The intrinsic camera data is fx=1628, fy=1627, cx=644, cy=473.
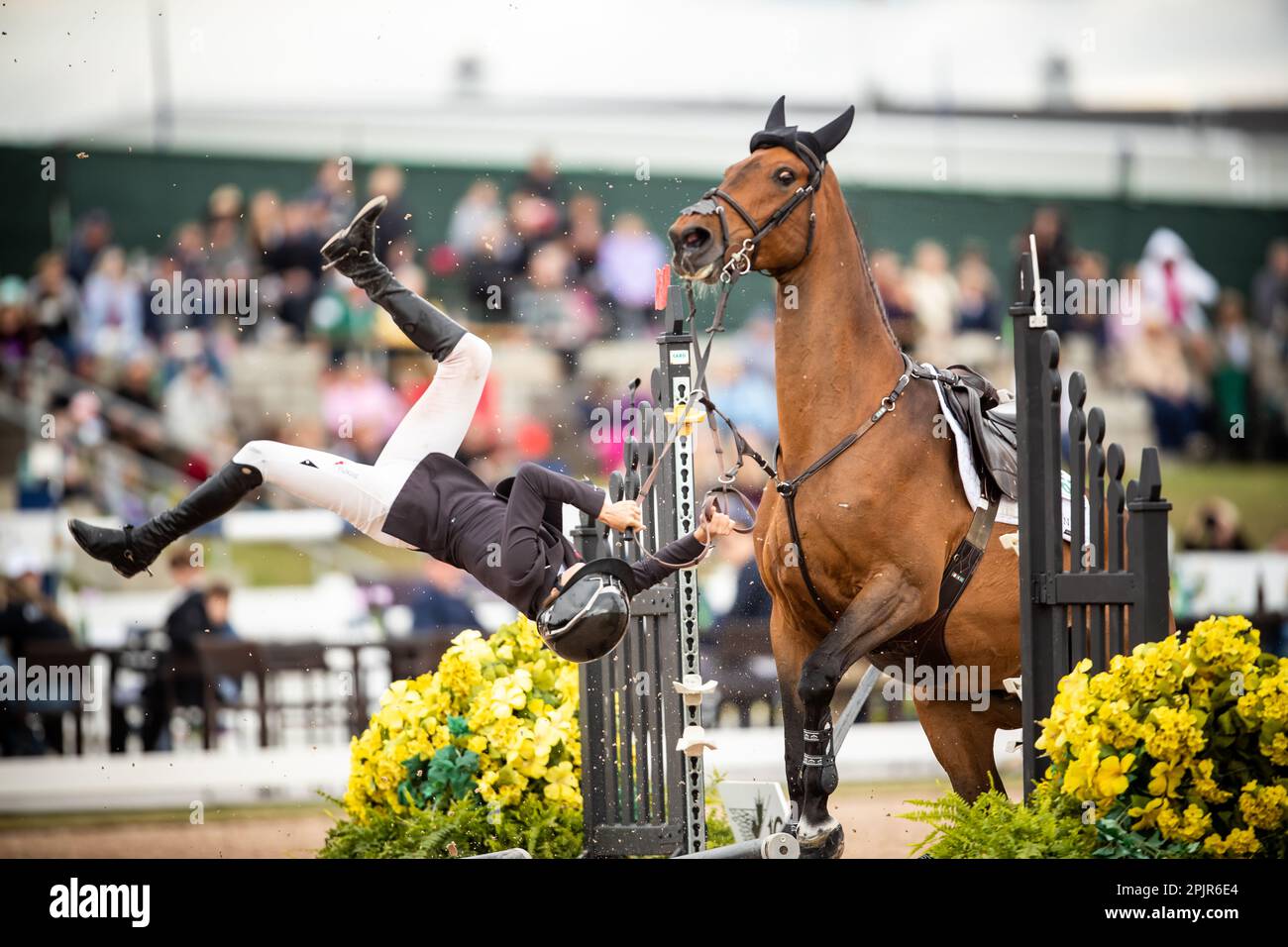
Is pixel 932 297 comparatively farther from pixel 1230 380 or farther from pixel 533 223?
pixel 1230 380

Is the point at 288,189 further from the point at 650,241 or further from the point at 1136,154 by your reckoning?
the point at 1136,154

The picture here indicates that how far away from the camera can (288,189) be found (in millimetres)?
10953

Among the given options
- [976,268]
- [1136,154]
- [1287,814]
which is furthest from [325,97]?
[1287,814]

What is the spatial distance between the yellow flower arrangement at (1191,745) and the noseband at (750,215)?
1481mm

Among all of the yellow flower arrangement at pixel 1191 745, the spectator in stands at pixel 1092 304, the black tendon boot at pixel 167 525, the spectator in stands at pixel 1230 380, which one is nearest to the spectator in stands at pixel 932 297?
the spectator in stands at pixel 1092 304

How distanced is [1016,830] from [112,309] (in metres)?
8.32

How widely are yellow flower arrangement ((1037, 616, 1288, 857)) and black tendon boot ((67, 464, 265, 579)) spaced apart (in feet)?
7.40

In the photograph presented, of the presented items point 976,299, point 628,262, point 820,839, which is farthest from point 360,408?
point 820,839

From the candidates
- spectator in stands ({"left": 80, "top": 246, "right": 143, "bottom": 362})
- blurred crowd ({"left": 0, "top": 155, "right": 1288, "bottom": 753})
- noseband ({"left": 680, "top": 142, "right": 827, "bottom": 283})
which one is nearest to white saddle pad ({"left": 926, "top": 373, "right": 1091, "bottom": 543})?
noseband ({"left": 680, "top": 142, "right": 827, "bottom": 283})

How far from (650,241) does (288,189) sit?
9.31 ft

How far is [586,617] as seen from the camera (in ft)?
14.1

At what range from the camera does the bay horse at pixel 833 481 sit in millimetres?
4637

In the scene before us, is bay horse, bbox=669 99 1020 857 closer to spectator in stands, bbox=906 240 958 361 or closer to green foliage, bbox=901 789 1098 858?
green foliage, bbox=901 789 1098 858

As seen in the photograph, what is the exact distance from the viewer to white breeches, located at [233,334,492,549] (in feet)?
14.5
